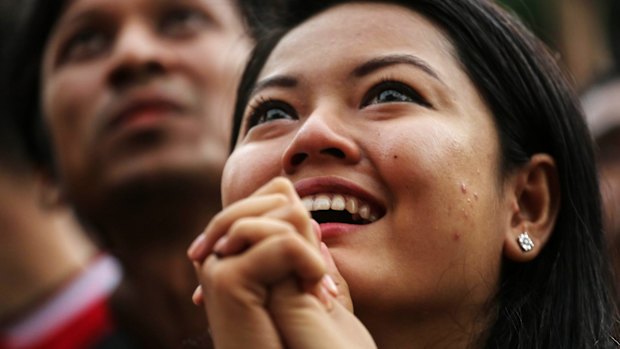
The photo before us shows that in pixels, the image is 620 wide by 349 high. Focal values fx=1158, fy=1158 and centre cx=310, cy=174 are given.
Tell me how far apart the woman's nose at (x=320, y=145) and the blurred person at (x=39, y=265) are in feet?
7.12

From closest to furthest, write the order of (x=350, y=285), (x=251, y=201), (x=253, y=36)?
(x=251, y=201) < (x=350, y=285) < (x=253, y=36)

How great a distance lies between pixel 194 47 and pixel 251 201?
6.71 ft

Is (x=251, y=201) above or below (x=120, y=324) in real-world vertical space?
above

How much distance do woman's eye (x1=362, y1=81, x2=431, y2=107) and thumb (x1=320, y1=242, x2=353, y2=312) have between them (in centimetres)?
40

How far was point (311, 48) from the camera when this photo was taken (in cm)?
245

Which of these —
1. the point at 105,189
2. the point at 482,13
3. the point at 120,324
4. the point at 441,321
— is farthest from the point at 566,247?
the point at 120,324

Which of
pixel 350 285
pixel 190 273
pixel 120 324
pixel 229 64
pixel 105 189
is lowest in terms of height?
pixel 120 324

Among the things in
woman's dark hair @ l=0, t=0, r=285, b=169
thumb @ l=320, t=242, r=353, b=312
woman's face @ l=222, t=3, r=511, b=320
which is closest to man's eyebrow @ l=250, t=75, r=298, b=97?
woman's face @ l=222, t=3, r=511, b=320

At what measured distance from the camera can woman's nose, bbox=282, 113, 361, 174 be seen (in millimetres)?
2168

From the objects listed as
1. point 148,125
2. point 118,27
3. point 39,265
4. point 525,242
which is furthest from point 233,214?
point 39,265

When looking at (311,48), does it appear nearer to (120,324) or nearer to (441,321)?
(441,321)

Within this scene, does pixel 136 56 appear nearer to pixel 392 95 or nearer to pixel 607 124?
pixel 392 95

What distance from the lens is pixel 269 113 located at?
2479 mm

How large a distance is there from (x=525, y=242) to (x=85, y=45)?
1979mm
